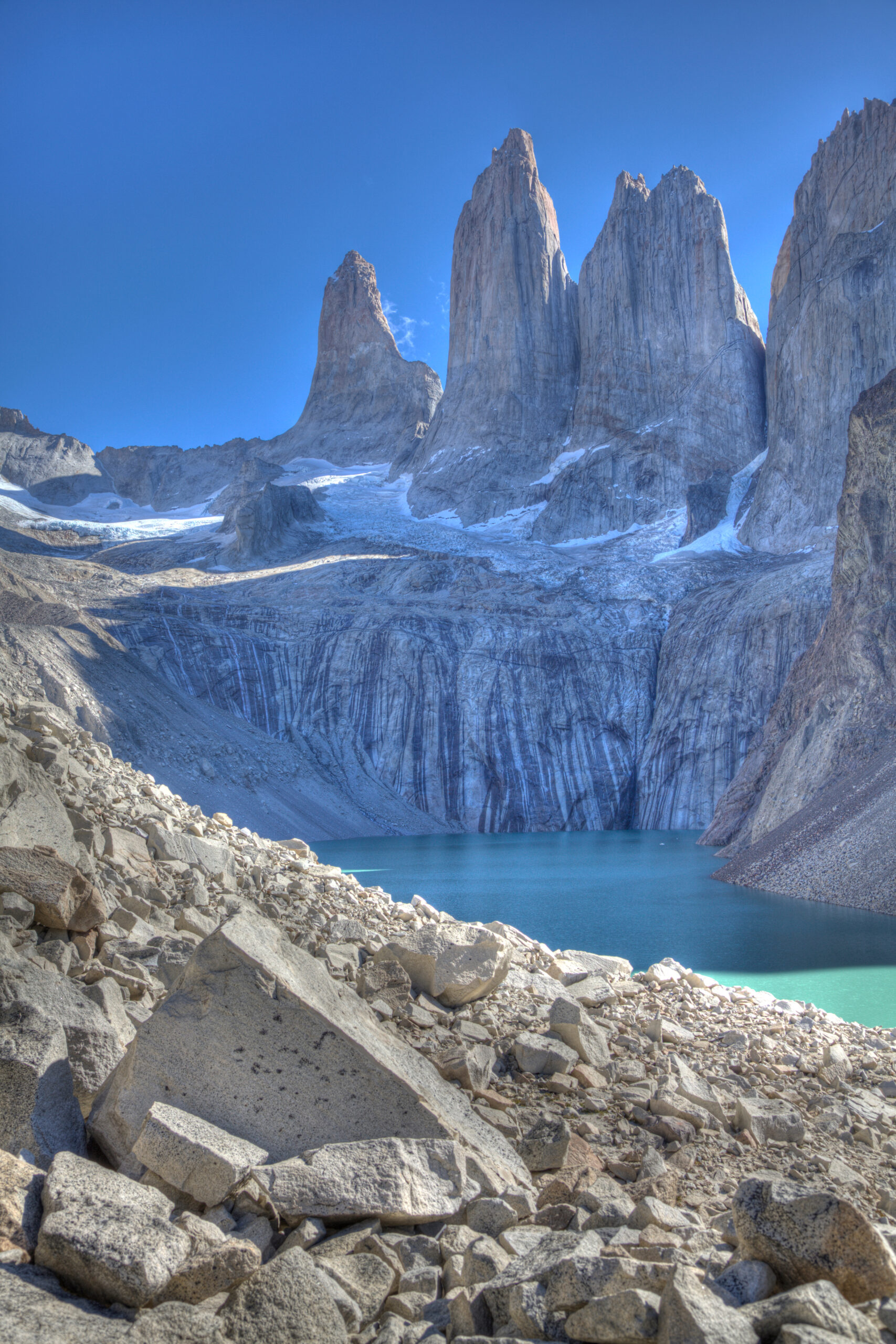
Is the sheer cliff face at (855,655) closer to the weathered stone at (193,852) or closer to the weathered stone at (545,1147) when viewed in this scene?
the weathered stone at (193,852)

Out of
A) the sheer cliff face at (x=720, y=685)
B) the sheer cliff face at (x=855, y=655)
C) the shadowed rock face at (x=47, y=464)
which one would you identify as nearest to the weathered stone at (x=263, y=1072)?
the sheer cliff face at (x=855, y=655)

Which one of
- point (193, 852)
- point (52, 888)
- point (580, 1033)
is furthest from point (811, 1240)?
point (193, 852)

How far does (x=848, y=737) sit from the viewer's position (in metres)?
23.0

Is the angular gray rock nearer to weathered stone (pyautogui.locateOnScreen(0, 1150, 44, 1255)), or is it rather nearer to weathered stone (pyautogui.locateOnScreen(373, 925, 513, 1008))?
weathered stone (pyautogui.locateOnScreen(373, 925, 513, 1008))

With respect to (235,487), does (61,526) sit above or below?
below

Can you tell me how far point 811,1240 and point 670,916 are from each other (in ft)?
46.8

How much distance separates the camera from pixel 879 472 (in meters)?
24.7

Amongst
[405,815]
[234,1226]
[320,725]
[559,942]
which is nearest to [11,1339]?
[234,1226]

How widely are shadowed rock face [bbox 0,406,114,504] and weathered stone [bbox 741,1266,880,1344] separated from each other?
102410mm

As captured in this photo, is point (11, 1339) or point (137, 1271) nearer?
point (11, 1339)

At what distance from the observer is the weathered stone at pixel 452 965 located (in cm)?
579

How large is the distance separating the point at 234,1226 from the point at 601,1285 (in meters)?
1.29

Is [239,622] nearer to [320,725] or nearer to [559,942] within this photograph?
[320,725]

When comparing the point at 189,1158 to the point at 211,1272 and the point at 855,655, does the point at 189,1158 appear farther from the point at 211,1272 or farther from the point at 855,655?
the point at 855,655
